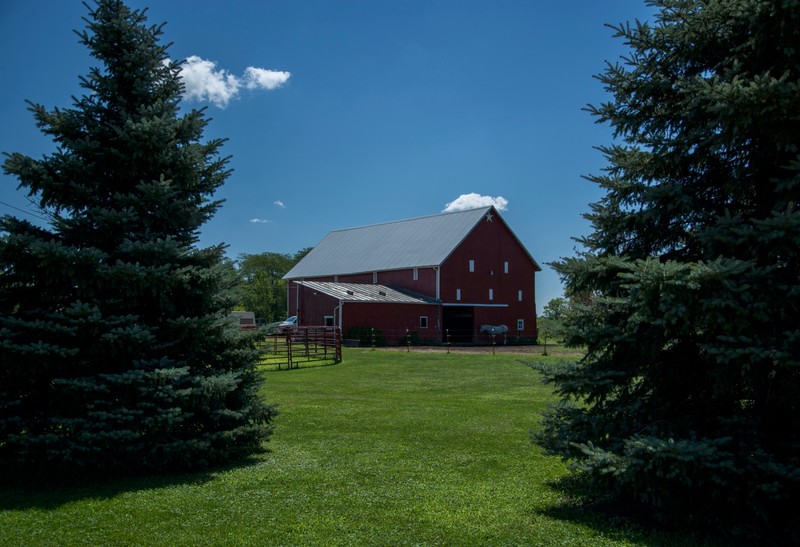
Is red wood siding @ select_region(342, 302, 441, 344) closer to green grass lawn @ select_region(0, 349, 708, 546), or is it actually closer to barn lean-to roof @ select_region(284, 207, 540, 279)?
barn lean-to roof @ select_region(284, 207, 540, 279)

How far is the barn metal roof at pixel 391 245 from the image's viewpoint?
4191 centimetres

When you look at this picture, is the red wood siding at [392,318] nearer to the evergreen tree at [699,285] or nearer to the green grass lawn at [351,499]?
the green grass lawn at [351,499]

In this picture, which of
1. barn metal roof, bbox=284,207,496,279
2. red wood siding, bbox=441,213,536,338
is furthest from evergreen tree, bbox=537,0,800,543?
red wood siding, bbox=441,213,536,338

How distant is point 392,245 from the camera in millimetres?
45500

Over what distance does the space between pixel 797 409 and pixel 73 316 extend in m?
7.31

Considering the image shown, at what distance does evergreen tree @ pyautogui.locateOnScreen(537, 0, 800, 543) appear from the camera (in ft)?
15.1

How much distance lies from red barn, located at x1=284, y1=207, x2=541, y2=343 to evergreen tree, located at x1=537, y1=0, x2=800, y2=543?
30774 millimetres

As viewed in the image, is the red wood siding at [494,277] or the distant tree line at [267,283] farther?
the distant tree line at [267,283]

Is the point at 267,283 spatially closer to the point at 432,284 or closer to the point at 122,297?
the point at 432,284

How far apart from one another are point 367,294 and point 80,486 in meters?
32.3

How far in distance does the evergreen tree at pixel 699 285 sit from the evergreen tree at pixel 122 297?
4314 mm

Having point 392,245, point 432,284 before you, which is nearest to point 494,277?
point 432,284

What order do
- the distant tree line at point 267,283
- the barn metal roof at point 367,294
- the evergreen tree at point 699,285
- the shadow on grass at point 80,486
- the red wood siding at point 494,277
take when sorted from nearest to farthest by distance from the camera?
the evergreen tree at point 699,285 → the shadow on grass at point 80,486 → the barn metal roof at point 367,294 → the red wood siding at point 494,277 → the distant tree line at point 267,283

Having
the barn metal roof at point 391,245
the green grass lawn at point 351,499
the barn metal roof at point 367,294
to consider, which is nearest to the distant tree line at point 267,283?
the barn metal roof at point 391,245
